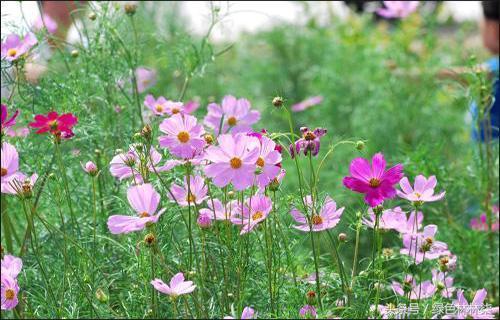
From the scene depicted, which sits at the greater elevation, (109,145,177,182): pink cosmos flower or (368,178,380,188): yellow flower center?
(109,145,177,182): pink cosmos flower

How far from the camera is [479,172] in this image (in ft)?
7.08

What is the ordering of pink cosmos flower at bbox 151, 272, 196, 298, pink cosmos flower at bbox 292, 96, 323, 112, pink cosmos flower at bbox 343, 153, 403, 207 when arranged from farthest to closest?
pink cosmos flower at bbox 292, 96, 323, 112
pink cosmos flower at bbox 343, 153, 403, 207
pink cosmos flower at bbox 151, 272, 196, 298

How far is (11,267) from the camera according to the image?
3.69 ft

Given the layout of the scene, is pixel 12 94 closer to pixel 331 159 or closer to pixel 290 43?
pixel 331 159

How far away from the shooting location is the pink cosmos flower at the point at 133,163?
3.90 feet

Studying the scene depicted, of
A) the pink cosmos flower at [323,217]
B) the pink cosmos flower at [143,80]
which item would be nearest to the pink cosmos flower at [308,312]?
the pink cosmos flower at [323,217]

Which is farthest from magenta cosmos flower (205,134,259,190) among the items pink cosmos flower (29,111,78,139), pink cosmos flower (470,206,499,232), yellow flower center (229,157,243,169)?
pink cosmos flower (470,206,499,232)

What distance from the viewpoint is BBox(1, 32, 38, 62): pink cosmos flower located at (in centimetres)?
150

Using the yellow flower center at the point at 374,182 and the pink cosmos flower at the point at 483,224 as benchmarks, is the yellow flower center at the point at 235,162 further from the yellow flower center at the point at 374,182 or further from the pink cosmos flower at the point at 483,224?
the pink cosmos flower at the point at 483,224

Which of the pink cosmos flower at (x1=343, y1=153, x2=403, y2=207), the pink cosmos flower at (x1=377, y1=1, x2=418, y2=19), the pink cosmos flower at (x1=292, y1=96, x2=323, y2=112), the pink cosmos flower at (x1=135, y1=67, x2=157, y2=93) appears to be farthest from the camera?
the pink cosmos flower at (x1=292, y1=96, x2=323, y2=112)

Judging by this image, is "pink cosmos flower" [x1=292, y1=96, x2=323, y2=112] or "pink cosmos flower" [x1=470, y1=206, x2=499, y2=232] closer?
"pink cosmos flower" [x1=470, y1=206, x2=499, y2=232]

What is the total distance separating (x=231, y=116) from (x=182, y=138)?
36 centimetres

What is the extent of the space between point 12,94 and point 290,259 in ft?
2.32

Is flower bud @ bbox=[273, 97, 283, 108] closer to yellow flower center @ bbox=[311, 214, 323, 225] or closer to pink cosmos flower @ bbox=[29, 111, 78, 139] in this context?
yellow flower center @ bbox=[311, 214, 323, 225]
